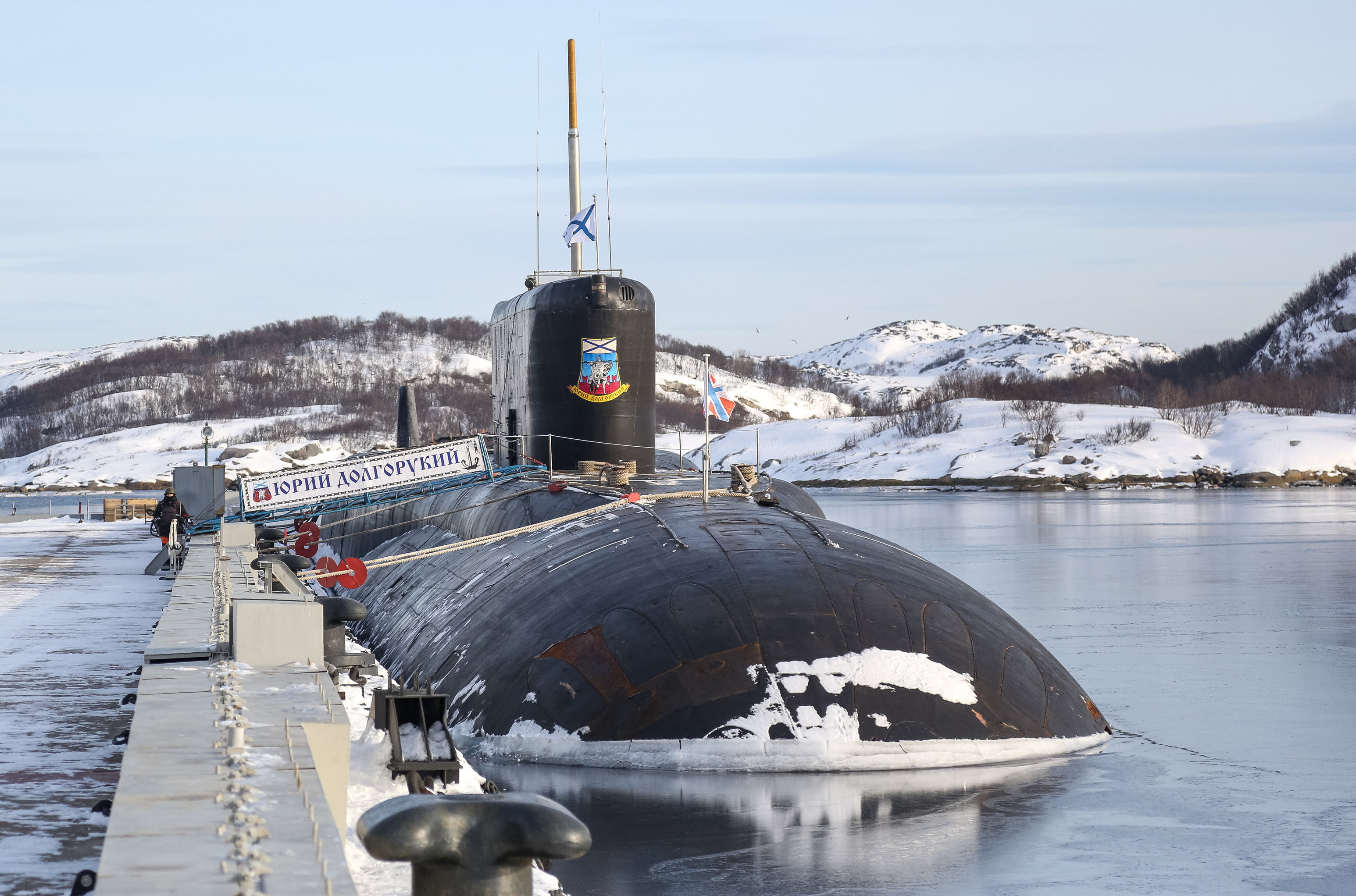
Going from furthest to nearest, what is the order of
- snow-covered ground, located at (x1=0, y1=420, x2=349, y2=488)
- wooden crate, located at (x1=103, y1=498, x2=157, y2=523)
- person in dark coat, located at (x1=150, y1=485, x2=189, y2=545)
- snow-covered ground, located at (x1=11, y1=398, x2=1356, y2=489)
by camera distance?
1. snow-covered ground, located at (x1=0, y1=420, x2=349, y2=488)
2. snow-covered ground, located at (x1=11, y1=398, x2=1356, y2=489)
3. wooden crate, located at (x1=103, y1=498, x2=157, y2=523)
4. person in dark coat, located at (x1=150, y1=485, x2=189, y2=545)

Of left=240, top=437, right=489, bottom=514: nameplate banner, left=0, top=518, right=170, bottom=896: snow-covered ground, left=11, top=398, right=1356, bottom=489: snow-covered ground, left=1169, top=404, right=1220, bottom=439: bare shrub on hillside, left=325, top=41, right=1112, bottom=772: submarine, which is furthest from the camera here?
left=1169, top=404, right=1220, bottom=439: bare shrub on hillside

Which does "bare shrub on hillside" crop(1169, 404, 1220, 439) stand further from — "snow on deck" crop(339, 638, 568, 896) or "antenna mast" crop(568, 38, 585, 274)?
"snow on deck" crop(339, 638, 568, 896)

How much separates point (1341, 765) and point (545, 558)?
6.94m

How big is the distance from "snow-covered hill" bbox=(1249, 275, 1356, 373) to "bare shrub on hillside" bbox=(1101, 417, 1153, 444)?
141 feet

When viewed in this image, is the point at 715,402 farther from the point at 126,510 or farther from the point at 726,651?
the point at 126,510

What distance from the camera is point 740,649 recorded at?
938 cm

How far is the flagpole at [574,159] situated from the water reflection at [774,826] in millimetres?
11951

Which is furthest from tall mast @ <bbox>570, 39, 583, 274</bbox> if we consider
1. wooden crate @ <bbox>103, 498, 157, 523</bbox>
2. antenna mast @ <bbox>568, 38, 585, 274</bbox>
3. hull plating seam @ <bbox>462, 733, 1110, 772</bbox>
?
wooden crate @ <bbox>103, 498, 157, 523</bbox>

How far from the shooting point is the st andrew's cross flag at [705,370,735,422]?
15.3 metres

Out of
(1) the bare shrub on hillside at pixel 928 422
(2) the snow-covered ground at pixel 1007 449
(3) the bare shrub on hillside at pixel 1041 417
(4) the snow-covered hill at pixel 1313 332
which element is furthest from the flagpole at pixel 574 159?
(4) the snow-covered hill at pixel 1313 332

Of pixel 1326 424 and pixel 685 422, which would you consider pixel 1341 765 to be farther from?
pixel 685 422

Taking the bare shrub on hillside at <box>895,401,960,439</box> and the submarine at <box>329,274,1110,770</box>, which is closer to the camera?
the submarine at <box>329,274,1110,770</box>

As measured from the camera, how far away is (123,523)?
1796 inches

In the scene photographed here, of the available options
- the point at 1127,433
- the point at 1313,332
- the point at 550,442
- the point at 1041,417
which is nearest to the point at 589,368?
the point at 550,442
